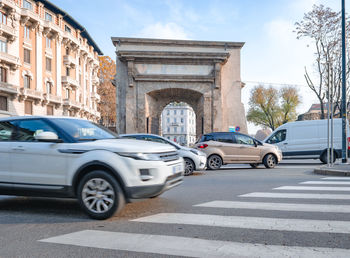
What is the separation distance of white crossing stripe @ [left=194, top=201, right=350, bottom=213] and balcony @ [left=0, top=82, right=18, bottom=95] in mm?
31487

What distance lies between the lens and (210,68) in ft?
78.6

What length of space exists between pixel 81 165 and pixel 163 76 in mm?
19334

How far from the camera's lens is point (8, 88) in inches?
1270

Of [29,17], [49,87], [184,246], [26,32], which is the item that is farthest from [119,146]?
[49,87]

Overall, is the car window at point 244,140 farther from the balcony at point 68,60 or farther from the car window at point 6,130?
the balcony at point 68,60

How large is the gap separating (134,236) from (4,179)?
279cm

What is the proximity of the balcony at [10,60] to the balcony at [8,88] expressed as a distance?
2.21 m

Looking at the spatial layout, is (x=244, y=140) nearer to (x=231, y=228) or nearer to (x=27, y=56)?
(x=231, y=228)

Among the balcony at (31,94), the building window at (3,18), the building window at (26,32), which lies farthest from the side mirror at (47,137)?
the building window at (26,32)

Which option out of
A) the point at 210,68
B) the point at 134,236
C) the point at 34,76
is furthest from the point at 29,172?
the point at 34,76

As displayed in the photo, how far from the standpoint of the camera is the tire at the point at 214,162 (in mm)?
13805

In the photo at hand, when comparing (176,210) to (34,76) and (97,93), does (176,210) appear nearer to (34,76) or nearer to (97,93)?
(34,76)

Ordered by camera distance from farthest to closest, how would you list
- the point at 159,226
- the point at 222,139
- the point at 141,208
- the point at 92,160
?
the point at 222,139 < the point at 141,208 < the point at 92,160 < the point at 159,226

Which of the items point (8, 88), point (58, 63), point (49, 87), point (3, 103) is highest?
point (58, 63)
